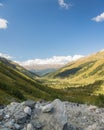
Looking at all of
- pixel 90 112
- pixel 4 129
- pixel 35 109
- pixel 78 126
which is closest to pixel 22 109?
pixel 35 109

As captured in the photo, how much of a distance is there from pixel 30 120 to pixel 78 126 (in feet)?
22.6

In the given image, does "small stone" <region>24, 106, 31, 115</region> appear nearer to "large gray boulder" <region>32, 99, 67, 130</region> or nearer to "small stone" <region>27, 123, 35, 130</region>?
"large gray boulder" <region>32, 99, 67, 130</region>

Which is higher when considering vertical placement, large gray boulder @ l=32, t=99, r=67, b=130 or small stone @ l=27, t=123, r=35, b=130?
large gray boulder @ l=32, t=99, r=67, b=130

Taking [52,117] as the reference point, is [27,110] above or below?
above

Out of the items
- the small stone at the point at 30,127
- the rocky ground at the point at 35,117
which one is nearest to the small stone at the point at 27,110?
the rocky ground at the point at 35,117

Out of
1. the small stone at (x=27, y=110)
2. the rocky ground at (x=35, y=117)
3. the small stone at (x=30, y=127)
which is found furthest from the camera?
the small stone at (x=27, y=110)

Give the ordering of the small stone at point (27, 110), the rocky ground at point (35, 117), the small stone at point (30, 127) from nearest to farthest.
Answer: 1. the small stone at point (30, 127)
2. the rocky ground at point (35, 117)
3. the small stone at point (27, 110)

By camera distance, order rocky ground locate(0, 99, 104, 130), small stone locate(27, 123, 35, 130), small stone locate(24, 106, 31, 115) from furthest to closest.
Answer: small stone locate(24, 106, 31, 115) → rocky ground locate(0, 99, 104, 130) → small stone locate(27, 123, 35, 130)

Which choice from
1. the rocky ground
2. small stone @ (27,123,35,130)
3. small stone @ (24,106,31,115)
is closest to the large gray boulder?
the rocky ground

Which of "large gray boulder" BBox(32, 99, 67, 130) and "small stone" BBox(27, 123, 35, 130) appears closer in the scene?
"small stone" BBox(27, 123, 35, 130)

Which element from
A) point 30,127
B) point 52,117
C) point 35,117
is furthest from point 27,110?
point 52,117

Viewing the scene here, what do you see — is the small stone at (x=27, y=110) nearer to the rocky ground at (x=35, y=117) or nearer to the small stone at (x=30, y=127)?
the rocky ground at (x=35, y=117)

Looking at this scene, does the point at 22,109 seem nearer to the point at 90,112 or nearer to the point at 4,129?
the point at 4,129

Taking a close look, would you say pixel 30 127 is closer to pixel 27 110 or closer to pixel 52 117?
pixel 27 110
